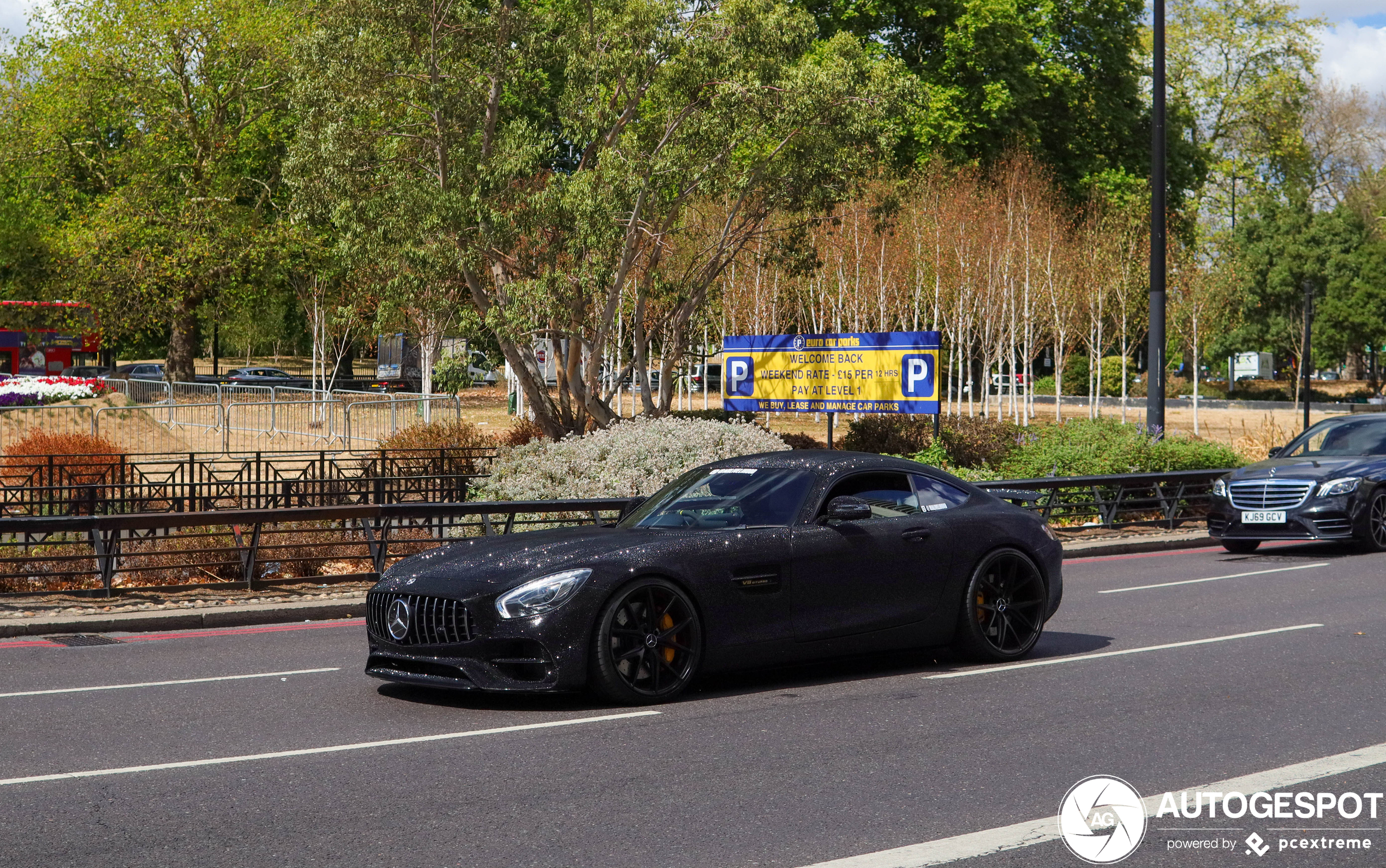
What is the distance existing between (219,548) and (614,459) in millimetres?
6435

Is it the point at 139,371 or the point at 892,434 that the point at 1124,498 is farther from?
the point at 139,371

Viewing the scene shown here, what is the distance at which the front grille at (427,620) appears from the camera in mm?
7645

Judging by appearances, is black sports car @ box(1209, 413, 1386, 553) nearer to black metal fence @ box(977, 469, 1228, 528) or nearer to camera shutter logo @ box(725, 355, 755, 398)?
black metal fence @ box(977, 469, 1228, 528)


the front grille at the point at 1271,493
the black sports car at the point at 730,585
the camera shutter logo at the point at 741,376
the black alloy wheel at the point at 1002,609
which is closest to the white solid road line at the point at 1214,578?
the front grille at the point at 1271,493

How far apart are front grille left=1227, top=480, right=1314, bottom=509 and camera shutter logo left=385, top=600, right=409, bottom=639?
40.3 feet

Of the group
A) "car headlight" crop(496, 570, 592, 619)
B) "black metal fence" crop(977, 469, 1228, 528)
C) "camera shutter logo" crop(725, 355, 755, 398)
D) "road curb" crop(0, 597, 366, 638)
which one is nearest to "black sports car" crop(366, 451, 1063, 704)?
"car headlight" crop(496, 570, 592, 619)

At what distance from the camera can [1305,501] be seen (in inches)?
650

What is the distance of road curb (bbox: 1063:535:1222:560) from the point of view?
17828 millimetres

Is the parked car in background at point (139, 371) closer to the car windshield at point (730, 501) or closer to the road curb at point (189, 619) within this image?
the road curb at point (189, 619)

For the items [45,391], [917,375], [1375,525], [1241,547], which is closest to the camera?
[1375,525]

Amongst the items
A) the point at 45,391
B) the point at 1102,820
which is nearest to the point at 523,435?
the point at 1102,820

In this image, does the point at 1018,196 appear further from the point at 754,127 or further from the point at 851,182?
the point at 754,127

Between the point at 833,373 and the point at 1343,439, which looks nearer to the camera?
the point at 1343,439

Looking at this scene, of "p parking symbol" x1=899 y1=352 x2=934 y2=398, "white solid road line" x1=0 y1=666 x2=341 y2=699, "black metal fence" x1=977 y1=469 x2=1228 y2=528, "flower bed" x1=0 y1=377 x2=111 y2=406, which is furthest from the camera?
"flower bed" x1=0 y1=377 x2=111 y2=406
